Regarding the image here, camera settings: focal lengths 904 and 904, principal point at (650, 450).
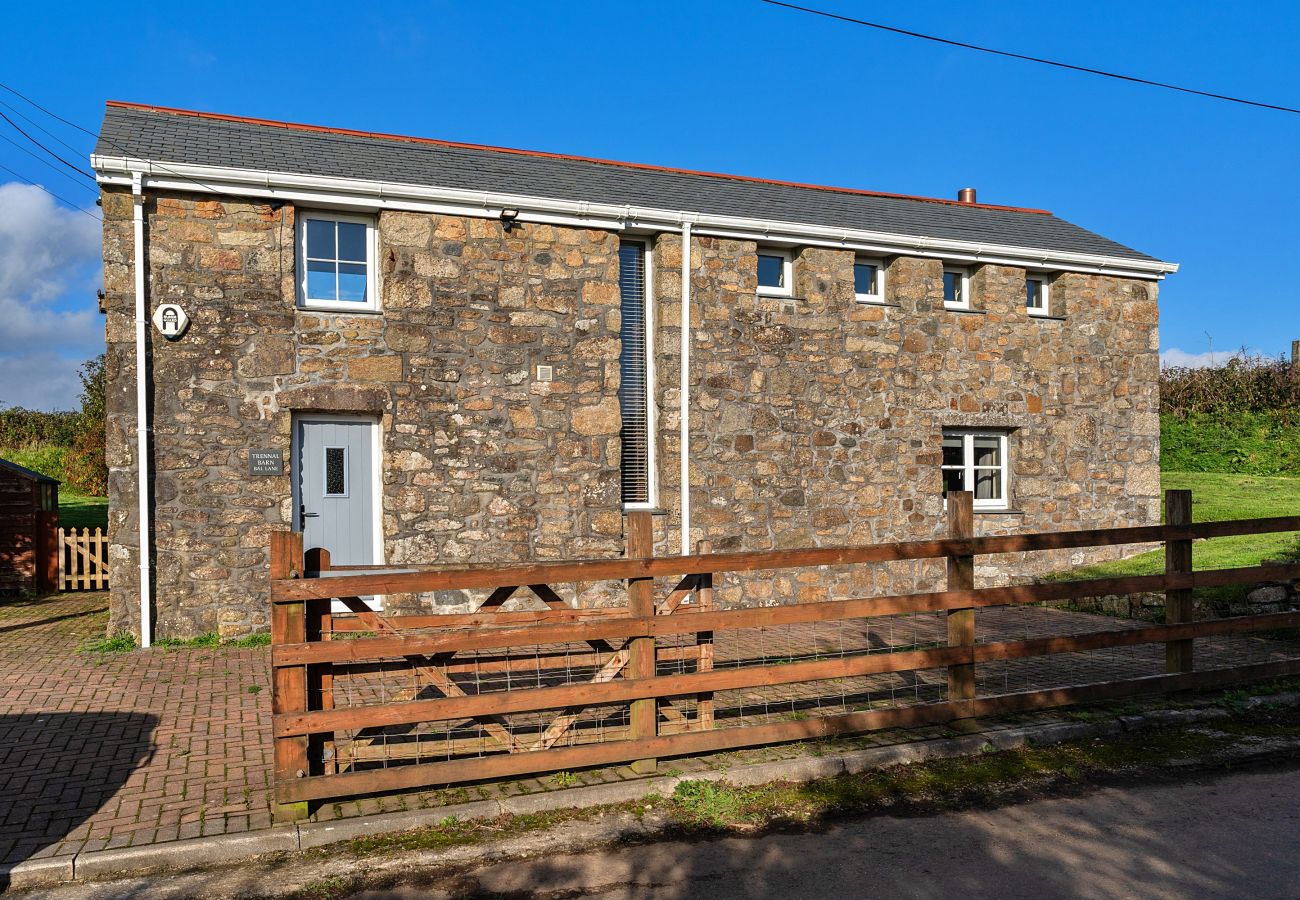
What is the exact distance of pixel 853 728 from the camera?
556cm

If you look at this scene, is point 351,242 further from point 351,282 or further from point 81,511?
point 81,511

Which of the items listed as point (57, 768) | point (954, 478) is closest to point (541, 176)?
point (954, 478)

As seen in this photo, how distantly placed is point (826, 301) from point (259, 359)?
23.0ft

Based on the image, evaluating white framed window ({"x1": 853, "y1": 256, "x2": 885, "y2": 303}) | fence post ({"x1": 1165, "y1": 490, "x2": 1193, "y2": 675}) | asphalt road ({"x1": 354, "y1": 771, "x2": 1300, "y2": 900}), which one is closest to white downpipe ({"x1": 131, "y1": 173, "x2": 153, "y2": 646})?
asphalt road ({"x1": 354, "y1": 771, "x2": 1300, "y2": 900})

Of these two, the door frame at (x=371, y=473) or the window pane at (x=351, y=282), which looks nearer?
the door frame at (x=371, y=473)

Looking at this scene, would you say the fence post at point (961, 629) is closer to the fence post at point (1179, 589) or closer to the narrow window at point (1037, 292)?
the fence post at point (1179, 589)

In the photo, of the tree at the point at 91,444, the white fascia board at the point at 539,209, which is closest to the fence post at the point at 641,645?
the white fascia board at the point at 539,209

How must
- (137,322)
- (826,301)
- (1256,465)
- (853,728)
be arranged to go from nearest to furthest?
(853,728)
(137,322)
(826,301)
(1256,465)

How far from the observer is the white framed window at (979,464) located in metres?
13.1

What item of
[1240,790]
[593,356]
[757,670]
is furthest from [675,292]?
[1240,790]

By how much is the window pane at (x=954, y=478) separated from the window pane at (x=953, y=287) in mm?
2512

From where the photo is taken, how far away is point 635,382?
1137cm

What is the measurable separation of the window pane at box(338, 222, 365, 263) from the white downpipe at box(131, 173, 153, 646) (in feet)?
6.35

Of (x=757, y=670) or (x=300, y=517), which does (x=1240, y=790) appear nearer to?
(x=757, y=670)
